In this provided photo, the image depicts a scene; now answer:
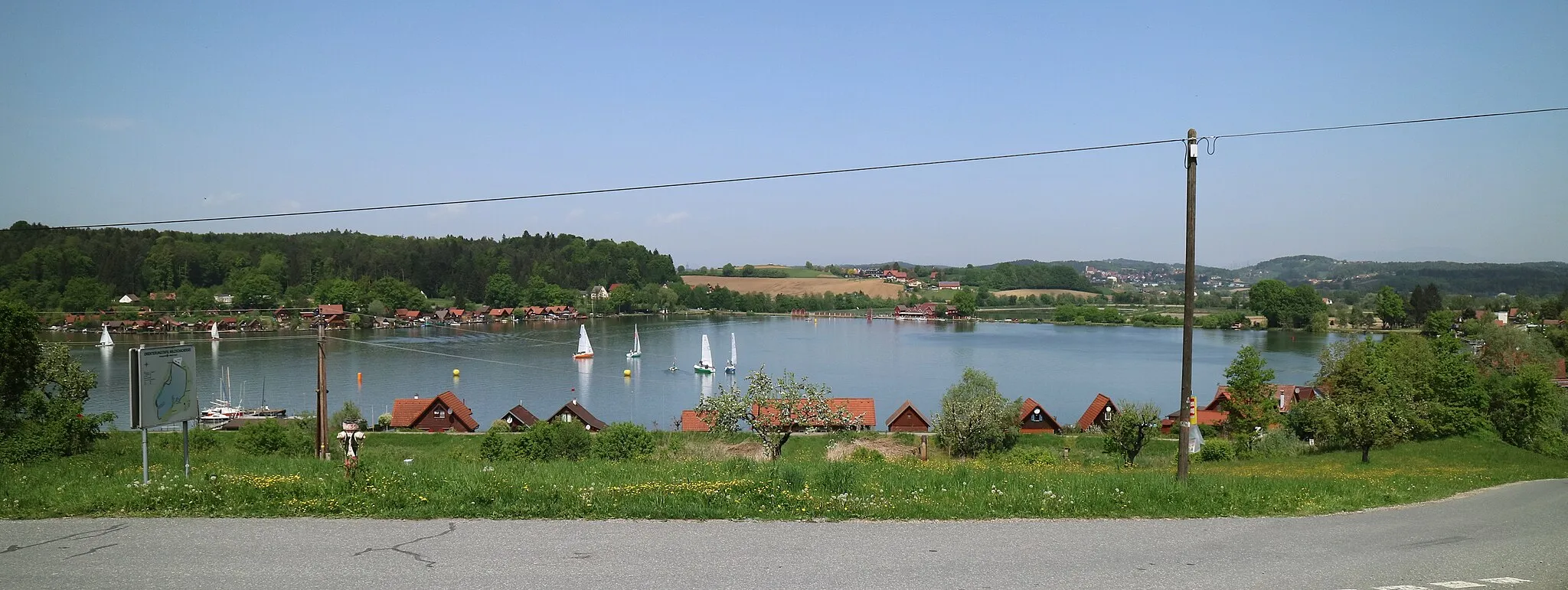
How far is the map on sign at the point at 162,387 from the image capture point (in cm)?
735

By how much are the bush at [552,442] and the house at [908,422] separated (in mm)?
13027

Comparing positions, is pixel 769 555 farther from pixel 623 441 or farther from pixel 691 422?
pixel 691 422

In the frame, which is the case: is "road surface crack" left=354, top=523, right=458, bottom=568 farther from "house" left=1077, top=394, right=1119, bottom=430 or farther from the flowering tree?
"house" left=1077, top=394, right=1119, bottom=430

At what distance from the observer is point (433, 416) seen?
3094 cm

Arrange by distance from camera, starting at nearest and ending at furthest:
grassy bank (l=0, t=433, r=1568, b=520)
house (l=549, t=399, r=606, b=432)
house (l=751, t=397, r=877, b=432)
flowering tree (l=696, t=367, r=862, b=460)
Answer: grassy bank (l=0, t=433, r=1568, b=520) → flowering tree (l=696, t=367, r=862, b=460) → house (l=751, t=397, r=877, b=432) → house (l=549, t=399, r=606, b=432)

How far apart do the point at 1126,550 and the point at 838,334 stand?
2992 inches

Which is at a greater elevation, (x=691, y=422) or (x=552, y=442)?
(x=552, y=442)

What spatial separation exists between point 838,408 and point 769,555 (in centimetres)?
1851

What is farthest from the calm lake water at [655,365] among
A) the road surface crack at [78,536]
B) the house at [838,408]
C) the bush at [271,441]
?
the road surface crack at [78,536]

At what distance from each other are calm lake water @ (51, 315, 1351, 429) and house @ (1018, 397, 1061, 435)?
3.54 meters

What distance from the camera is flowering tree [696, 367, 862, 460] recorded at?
19.2 meters

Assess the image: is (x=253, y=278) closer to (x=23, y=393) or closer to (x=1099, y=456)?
(x=23, y=393)

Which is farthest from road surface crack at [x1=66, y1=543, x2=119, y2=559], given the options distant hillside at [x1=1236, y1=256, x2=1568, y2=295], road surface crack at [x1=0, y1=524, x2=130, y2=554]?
distant hillside at [x1=1236, y1=256, x2=1568, y2=295]

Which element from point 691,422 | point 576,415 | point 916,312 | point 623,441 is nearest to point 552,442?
point 623,441
